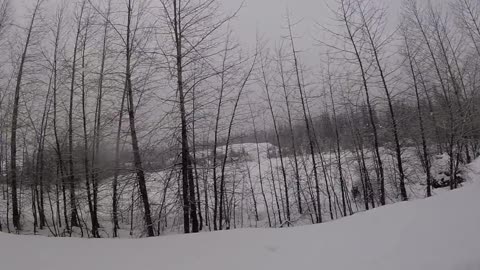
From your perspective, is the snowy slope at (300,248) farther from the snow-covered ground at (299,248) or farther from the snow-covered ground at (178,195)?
the snow-covered ground at (178,195)

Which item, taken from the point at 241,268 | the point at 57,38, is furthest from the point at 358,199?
the point at 57,38

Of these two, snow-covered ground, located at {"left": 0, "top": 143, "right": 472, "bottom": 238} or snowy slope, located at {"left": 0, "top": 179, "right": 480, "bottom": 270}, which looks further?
snow-covered ground, located at {"left": 0, "top": 143, "right": 472, "bottom": 238}

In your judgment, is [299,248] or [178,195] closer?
[299,248]

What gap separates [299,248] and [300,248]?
0.01 m

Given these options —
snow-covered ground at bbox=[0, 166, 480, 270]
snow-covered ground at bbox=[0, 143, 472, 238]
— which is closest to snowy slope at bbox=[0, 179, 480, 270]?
snow-covered ground at bbox=[0, 166, 480, 270]

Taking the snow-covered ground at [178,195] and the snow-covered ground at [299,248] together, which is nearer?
the snow-covered ground at [299,248]

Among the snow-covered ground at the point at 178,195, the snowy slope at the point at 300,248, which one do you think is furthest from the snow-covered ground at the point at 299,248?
the snow-covered ground at the point at 178,195

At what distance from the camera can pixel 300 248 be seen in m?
4.08

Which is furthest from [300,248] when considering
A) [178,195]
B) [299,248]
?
[178,195]

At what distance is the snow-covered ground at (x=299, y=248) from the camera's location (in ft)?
11.3

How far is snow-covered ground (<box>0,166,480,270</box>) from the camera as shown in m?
3.45

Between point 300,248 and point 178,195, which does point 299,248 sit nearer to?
point 300,248

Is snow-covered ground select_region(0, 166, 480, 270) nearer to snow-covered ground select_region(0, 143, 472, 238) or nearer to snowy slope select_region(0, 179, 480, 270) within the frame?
snowy slope select_region(0, 179, 480, 270)

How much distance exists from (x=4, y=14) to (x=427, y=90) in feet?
82.9
